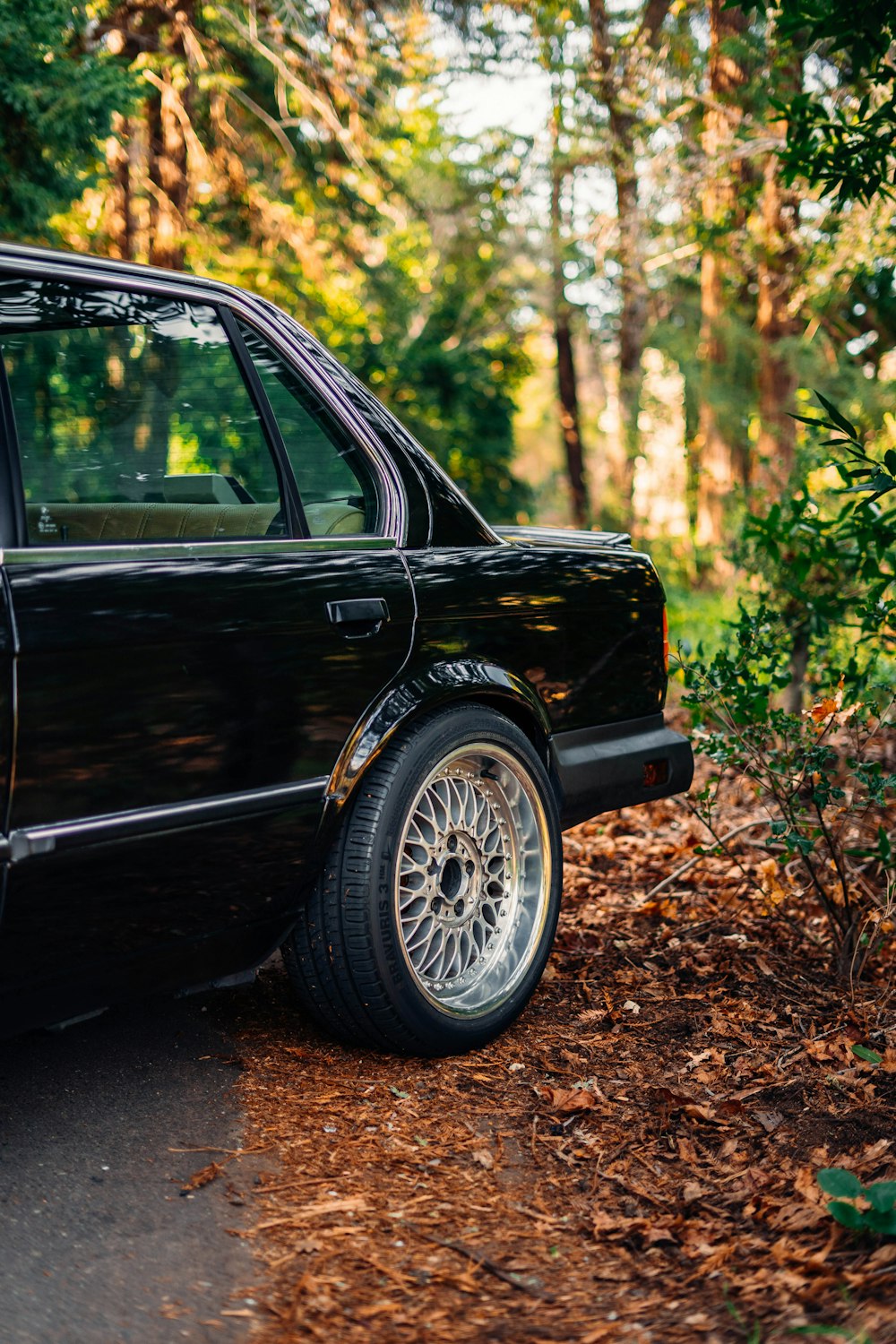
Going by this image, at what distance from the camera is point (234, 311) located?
128 inches

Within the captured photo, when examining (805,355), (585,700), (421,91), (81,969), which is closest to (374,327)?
(421,91)

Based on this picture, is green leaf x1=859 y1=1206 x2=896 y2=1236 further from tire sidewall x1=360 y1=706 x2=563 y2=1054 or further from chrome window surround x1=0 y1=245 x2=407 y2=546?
chrome window surround x1=0 y1=245 x2=407 y2=546

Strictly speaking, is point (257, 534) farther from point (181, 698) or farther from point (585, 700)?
point (585, 700)

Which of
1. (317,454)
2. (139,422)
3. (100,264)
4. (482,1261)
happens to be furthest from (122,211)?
(482,1261)

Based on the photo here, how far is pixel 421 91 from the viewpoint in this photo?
45.6ft

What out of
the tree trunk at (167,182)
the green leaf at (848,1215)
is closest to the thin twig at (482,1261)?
the green leaf at (848,1215)

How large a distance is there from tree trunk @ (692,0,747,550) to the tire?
889 centimetres

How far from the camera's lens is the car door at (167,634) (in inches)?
98.8

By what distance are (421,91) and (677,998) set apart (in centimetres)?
1243

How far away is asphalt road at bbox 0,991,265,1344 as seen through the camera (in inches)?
90.7

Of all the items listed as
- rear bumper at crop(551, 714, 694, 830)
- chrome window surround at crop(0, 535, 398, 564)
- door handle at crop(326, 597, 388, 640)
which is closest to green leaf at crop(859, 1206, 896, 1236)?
rear bumper at crop(551, 714, 694, 830)

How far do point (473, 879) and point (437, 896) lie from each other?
16cm

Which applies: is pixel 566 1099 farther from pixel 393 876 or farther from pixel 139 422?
pixel 139 422

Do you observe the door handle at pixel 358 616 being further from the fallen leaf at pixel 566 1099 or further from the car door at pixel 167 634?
the fallen leaf at pixel 566 1099
